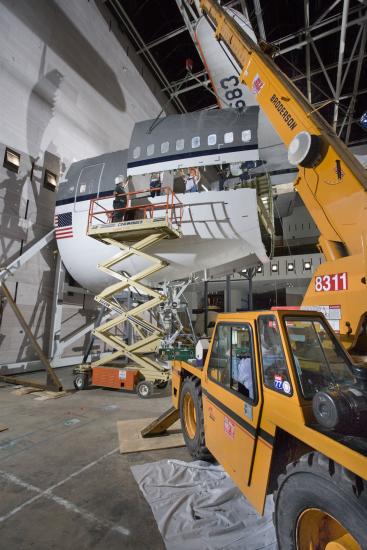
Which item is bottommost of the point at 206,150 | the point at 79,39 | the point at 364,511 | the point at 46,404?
the point at 46,404

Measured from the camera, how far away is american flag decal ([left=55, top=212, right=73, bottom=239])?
9867 mm

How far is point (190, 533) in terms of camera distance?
2365mm

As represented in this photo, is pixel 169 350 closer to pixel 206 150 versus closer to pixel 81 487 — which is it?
pixel 81 487

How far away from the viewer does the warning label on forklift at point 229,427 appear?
98.6 inches

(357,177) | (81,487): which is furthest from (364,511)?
(357,177)

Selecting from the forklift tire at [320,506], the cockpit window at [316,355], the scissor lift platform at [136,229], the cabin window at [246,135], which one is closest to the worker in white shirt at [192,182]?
the scissor lift platform at [136,229]

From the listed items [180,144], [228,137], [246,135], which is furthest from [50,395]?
[246,135]

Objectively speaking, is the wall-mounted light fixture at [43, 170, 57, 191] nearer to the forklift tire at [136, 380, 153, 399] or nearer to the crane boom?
the forklift tire at [136, 380, 153, 399]

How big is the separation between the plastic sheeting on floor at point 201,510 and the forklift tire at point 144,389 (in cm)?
354

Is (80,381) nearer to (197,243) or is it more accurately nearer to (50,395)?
(50,395)

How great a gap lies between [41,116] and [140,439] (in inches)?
437

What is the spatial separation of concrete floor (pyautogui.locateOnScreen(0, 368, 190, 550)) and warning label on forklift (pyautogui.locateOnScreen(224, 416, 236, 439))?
96 cm

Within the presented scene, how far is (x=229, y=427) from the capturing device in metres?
2.58

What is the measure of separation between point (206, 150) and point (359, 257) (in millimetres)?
5583
